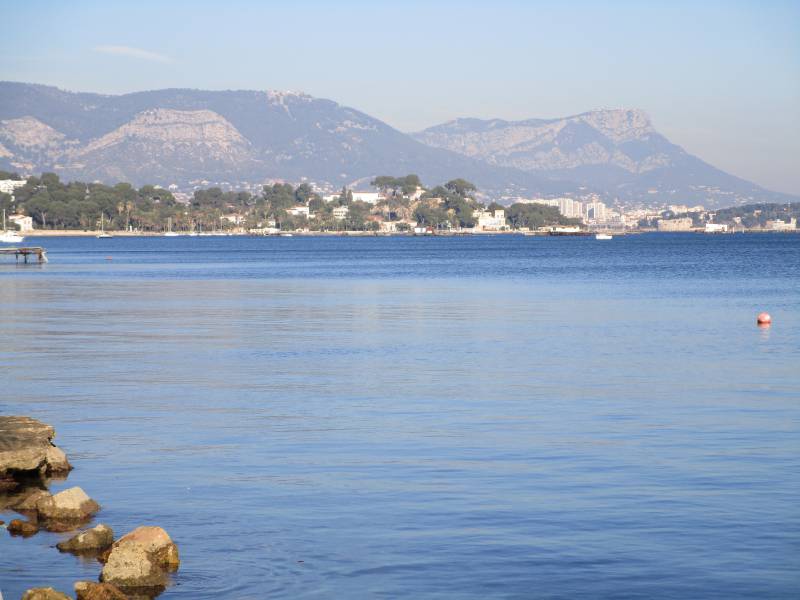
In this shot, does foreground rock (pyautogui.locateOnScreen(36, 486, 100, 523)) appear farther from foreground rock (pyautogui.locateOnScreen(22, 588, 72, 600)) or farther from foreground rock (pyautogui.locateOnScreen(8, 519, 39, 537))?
foreground rock (pyautogui.locateOnScreen(22, 588, 72, 600))

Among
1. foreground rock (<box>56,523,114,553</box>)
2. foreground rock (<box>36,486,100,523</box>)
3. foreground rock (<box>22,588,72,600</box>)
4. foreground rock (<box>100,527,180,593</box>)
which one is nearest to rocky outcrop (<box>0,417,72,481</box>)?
foreground rock (<box>36,486,100,523</box>)

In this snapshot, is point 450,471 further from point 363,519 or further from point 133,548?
point 133,548

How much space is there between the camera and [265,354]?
1631 inches

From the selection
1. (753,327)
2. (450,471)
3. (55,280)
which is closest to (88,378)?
(450,471)

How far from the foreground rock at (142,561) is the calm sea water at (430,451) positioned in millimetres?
294

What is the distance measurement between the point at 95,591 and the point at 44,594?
75 centimetres

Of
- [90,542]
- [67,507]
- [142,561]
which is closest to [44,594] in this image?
[142,561]

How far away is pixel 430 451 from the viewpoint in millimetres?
23828

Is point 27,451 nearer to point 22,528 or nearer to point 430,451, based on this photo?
point 22,528

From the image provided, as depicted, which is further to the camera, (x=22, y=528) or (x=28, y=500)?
(x=28, y=500)

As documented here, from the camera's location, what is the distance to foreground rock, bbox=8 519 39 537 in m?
18.4

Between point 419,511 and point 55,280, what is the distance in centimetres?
8287

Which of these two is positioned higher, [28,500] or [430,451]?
[430,451]

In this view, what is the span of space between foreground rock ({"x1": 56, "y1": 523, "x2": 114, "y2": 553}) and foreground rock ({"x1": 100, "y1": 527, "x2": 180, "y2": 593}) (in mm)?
1039
